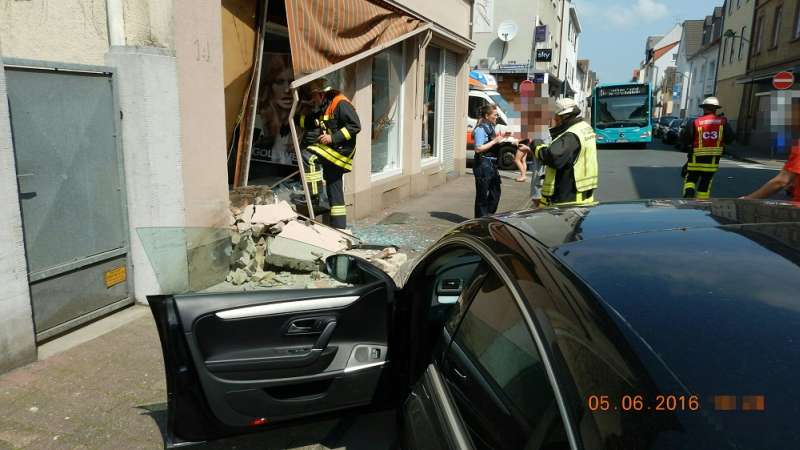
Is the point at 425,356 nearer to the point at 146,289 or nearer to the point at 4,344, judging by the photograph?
the point at 4,344

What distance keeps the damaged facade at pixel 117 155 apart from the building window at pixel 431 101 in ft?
19.4

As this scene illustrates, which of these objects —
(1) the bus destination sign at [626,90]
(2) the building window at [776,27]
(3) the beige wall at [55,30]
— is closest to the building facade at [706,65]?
(2) the building window at [776,27]

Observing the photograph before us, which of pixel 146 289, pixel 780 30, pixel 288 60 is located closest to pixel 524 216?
pixel 146 289

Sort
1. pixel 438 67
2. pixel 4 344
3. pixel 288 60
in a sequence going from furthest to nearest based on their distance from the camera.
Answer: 1. pixel 438 67
2. pixel 288 60
3. pixel 4 344

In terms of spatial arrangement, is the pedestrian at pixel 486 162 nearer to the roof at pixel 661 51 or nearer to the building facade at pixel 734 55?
the building facade at pixel 734 55

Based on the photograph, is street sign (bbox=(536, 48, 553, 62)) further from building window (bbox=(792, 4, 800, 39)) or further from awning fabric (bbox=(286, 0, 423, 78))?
Result: awning fabric (bbox=(286, 0, 423, 78))

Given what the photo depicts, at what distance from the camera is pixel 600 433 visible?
1117mm

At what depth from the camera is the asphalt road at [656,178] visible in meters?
11.9

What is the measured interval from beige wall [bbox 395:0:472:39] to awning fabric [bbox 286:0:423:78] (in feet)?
4.32

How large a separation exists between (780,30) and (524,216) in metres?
31.7

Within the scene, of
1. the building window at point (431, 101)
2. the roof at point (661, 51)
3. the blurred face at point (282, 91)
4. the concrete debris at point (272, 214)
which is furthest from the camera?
the roof at point (661, 51)

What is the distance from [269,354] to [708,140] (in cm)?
657

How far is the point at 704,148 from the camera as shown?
6.98m

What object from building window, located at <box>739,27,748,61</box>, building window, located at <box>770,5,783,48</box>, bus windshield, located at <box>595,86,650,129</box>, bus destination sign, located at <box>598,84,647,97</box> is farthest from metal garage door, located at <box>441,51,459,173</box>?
building window, located at <box>739,27,748,61</box>
